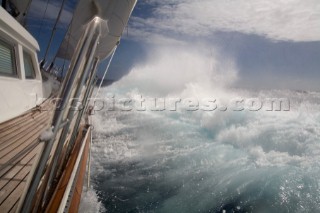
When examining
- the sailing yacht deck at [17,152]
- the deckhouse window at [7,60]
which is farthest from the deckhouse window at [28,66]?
the sailing yacht deck at [17,152]

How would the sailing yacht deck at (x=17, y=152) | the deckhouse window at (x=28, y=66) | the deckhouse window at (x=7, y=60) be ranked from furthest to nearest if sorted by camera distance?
the deckhouse window at (x=28, y=66) < the deckhouse window at (x=7, y=60) < the sailing yacht deck at (x=17, y=152)

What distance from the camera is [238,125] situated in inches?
625

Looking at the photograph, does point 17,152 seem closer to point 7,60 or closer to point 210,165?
point 7,60

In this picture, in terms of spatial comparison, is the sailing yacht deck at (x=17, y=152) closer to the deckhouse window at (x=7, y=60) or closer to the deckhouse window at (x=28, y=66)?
the deckhouse window at (x=7, y=60)

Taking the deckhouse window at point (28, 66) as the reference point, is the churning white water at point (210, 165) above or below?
below

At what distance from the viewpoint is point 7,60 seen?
227 inches

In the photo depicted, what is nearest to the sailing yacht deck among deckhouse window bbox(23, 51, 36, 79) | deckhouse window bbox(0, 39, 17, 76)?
deckhouse window bbox(0, 39, 17, 76)

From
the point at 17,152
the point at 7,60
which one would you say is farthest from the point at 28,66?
the point at 17,152

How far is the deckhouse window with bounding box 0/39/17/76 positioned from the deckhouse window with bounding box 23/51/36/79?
102cm

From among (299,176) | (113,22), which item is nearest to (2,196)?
(113,22)

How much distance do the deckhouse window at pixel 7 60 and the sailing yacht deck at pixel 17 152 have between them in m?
1.11

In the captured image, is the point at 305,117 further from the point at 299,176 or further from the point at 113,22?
the point at 113,22

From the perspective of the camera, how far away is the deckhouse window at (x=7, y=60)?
5.43m

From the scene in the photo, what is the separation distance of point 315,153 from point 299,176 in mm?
2555
